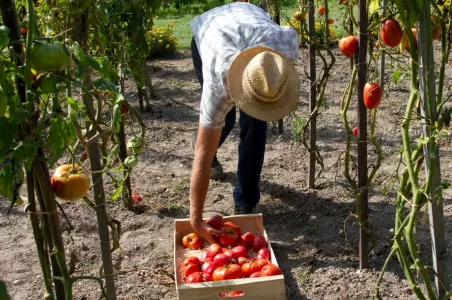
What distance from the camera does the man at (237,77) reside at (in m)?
2.66

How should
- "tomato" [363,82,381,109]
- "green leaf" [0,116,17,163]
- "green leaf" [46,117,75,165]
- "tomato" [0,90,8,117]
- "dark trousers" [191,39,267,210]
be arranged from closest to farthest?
"tomato" [0,90,8,117], "green leaf" [0,116,17,163], "green leaf" [46,117,75,165], "tomato" [363,82,381,109], "dark trousers" [191,39,267,210]

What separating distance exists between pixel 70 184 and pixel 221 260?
50.8 inches

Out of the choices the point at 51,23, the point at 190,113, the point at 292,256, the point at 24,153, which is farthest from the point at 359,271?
the point at 190,113

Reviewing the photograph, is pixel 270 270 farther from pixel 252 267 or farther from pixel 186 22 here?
pixel 186 22

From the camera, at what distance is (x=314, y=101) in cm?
383

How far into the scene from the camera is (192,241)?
10.3 ft

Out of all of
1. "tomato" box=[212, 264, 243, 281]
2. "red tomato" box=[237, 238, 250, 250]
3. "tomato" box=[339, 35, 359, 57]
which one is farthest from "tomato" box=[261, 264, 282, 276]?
"tomato" box=[339, 35, 359, 57]

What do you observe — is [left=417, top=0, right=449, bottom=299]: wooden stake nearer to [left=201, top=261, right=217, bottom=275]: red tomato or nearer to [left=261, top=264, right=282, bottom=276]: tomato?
[left=261, top=264, right=282, bottom=276]: tomato

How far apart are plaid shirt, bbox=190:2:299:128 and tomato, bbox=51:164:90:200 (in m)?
1.15

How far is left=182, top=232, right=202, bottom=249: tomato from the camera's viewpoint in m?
3.14

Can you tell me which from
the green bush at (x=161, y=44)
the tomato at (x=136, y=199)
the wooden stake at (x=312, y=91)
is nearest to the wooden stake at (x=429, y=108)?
the wooden stake at (x=312, y=91)

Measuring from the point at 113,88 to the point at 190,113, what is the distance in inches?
163

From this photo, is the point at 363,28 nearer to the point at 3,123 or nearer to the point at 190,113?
the point at 3,123

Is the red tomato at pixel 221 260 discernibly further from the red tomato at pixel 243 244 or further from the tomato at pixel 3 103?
the tomato at pixel 3 103
